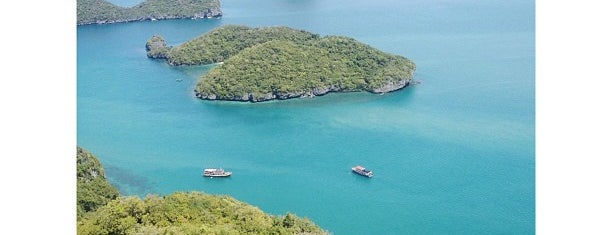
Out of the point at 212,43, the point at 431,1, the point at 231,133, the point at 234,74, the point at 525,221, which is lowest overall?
the point at 525,221

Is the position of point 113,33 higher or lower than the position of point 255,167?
higher

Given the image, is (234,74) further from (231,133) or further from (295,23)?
(295,23)

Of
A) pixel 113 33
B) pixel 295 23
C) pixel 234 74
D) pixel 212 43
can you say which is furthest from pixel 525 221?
pixel 113 33

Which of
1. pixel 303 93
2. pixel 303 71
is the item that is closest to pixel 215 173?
pixel 303 93

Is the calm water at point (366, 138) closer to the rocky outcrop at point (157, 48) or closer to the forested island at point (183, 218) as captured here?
the rocky outcrop at point (157, 48)

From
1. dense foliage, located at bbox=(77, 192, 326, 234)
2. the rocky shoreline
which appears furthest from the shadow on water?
the rocky shoreline

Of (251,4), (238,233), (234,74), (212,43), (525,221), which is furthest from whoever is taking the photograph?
(251,4)
